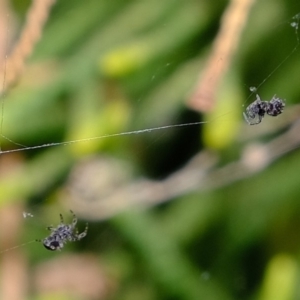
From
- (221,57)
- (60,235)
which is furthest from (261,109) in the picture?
(60,235)

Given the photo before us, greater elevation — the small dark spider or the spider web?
the spider web

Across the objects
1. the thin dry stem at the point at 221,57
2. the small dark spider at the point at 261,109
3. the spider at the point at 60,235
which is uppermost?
the thin dry stem at the point at 221,57

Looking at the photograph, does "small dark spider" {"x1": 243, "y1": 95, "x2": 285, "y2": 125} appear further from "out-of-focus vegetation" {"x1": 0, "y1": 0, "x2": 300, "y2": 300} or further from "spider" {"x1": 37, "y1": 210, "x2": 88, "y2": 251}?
"spider" {"x1": 37, "y1": 210, "x2": 88, "y2": 251}

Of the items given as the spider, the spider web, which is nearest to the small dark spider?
the spider web

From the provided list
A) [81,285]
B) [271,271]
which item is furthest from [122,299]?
[271,271]

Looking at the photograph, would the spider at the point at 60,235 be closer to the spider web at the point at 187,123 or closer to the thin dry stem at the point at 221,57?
the spider web at the point at 187,123

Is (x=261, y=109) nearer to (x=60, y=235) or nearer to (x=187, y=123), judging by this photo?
(x=187, y=123)

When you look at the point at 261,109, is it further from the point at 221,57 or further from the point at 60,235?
the point at 60,235

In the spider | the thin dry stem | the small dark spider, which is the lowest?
the small dark spider

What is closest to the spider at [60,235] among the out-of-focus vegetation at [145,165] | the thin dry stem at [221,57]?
the out-of-focus vegetation at [145,165]
